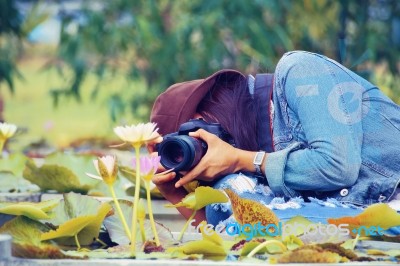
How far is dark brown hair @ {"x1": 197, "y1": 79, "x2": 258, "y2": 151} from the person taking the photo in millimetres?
2492

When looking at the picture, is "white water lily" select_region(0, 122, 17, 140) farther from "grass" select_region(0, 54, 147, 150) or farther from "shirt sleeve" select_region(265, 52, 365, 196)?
"grass" select_region(0, 54, 147, 150)

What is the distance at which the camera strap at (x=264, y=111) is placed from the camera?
2.53 m

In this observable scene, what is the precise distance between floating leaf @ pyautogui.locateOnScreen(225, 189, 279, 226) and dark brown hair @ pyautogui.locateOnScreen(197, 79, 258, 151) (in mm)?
428

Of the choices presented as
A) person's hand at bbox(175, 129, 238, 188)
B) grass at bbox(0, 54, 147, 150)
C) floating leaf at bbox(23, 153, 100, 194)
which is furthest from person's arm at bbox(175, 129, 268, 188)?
grass at bbox(0, 54, 147, 150)

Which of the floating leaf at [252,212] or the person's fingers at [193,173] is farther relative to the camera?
the person's fingers at [193,173]

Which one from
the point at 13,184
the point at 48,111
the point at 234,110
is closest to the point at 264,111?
the point at 234,110

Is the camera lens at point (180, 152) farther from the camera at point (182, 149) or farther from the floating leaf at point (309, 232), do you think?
the floating leaf at point (309, 232)

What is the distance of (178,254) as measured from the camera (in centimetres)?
190

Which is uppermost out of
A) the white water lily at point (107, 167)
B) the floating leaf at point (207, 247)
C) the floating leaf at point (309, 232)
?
the white water lily at point (107, 167)

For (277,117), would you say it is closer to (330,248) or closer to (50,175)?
(330,248)

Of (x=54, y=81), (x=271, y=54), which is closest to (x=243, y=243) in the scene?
(x=271, y=54)

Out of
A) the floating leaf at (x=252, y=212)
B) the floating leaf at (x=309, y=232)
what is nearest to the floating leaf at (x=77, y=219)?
the floating leaf at (x=252, y=212)

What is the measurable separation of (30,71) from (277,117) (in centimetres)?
1057

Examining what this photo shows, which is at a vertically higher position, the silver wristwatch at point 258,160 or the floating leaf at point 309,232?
the silver wristwatch at point 258,160
